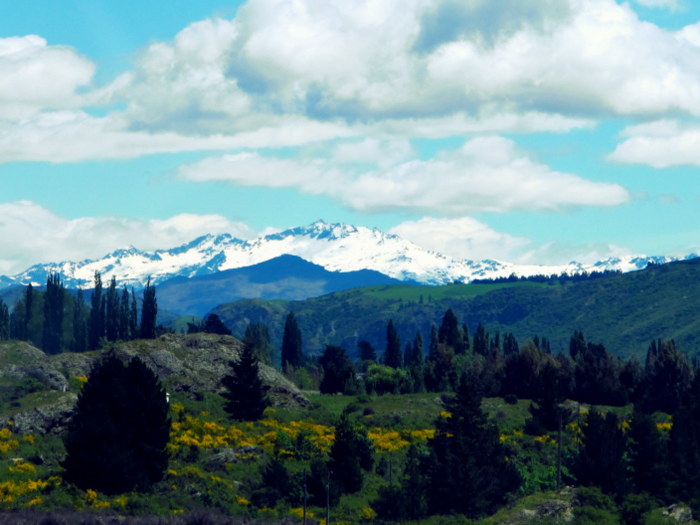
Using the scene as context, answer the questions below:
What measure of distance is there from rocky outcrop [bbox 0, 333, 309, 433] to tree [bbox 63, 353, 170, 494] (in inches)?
784

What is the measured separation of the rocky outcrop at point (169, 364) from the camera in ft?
358

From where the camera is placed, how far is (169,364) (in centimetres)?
11775

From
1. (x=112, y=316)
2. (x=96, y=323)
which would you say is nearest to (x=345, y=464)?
(x=112, y=316)

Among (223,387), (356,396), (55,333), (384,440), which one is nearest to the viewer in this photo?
(384,440)

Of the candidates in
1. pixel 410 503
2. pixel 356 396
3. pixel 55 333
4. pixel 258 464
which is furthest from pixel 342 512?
pixel 55 333

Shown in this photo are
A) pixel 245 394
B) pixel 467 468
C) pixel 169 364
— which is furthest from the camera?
pixel 169 364

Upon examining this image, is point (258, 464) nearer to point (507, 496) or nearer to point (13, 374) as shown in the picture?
point (507, 496)

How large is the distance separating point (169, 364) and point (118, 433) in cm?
4002

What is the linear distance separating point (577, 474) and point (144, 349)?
54279 millimetres

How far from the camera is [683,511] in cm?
8088

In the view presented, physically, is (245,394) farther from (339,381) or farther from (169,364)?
(339,381)

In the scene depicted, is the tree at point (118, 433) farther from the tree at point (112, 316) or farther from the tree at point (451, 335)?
the tree at point (451, 335)

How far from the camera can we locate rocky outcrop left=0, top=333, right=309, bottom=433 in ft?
358

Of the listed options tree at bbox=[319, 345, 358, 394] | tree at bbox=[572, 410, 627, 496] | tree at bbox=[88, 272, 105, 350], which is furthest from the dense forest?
tree at bbox=[88, 272, 105, 350]
